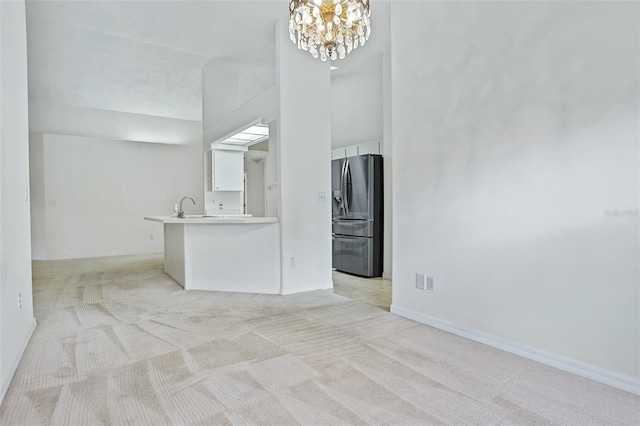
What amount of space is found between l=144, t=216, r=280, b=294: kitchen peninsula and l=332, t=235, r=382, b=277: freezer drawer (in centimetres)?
149

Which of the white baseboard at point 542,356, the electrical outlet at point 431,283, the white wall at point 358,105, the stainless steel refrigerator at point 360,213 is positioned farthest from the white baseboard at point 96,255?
the white baseboard at point 542,356

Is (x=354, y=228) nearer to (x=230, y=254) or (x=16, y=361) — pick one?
(x=230, y=254)

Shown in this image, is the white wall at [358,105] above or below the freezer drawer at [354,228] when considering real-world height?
above

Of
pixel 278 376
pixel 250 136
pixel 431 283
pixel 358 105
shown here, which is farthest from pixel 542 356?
pixel 358 105

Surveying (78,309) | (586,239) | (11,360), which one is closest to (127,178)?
(78,309)

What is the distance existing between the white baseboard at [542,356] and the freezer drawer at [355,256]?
199 centimetres

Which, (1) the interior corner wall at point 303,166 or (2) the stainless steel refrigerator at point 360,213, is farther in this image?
(2) the stainless steel refrigerator at point 360,213

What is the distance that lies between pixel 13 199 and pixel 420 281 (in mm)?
3109

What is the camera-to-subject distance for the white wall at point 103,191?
24.4 ft

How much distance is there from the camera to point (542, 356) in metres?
2.42

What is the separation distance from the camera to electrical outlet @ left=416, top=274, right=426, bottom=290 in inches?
127

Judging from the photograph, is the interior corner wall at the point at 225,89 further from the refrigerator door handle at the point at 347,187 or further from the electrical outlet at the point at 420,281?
the electrical outlet at the point at 420,281

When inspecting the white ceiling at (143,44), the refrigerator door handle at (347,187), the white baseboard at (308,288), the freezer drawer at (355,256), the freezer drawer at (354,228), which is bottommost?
the white baseboard at (308,288)

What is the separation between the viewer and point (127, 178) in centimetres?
825
